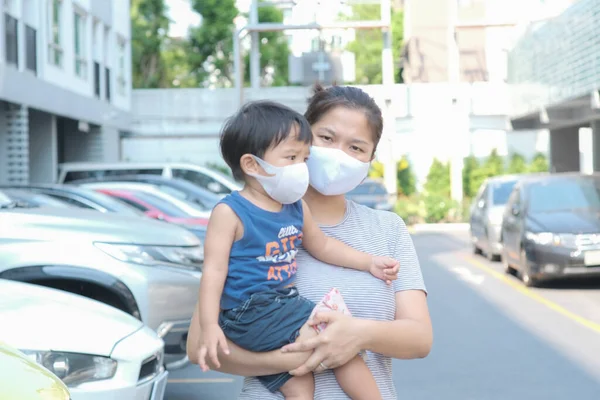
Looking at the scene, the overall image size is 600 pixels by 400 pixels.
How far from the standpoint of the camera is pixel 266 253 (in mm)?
2920

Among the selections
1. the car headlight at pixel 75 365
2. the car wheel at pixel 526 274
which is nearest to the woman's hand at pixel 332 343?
the car headlight at pixel 75 365

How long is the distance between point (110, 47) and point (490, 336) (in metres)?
22.8

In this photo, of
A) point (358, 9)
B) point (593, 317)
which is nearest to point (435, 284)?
point (593, 317)

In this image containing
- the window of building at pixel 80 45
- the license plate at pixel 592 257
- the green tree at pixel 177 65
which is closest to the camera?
the license plate at pixel 592 257

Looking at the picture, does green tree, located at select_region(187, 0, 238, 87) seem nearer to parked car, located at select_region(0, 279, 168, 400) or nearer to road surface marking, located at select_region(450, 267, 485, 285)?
road surface marking, located at select_region(450, 267, 485, 285)

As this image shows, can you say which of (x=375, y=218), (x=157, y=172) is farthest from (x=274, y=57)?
(x=375, y=218)

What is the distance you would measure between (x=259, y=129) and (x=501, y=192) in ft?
55.8

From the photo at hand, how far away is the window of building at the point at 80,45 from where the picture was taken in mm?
27141

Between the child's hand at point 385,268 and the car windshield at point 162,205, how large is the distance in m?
12.1

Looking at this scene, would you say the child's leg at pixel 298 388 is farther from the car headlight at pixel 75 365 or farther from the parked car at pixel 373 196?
the parked car at pixel 373 196

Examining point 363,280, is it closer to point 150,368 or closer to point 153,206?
point 150,368

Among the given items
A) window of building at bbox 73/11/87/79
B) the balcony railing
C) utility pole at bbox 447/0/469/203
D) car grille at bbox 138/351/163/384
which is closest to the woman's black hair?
car grille at bbox 138/351/163/384

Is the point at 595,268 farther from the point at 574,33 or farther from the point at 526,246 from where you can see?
the point at 574,33

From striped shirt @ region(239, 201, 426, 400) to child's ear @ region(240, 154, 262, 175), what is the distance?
0.28 m
